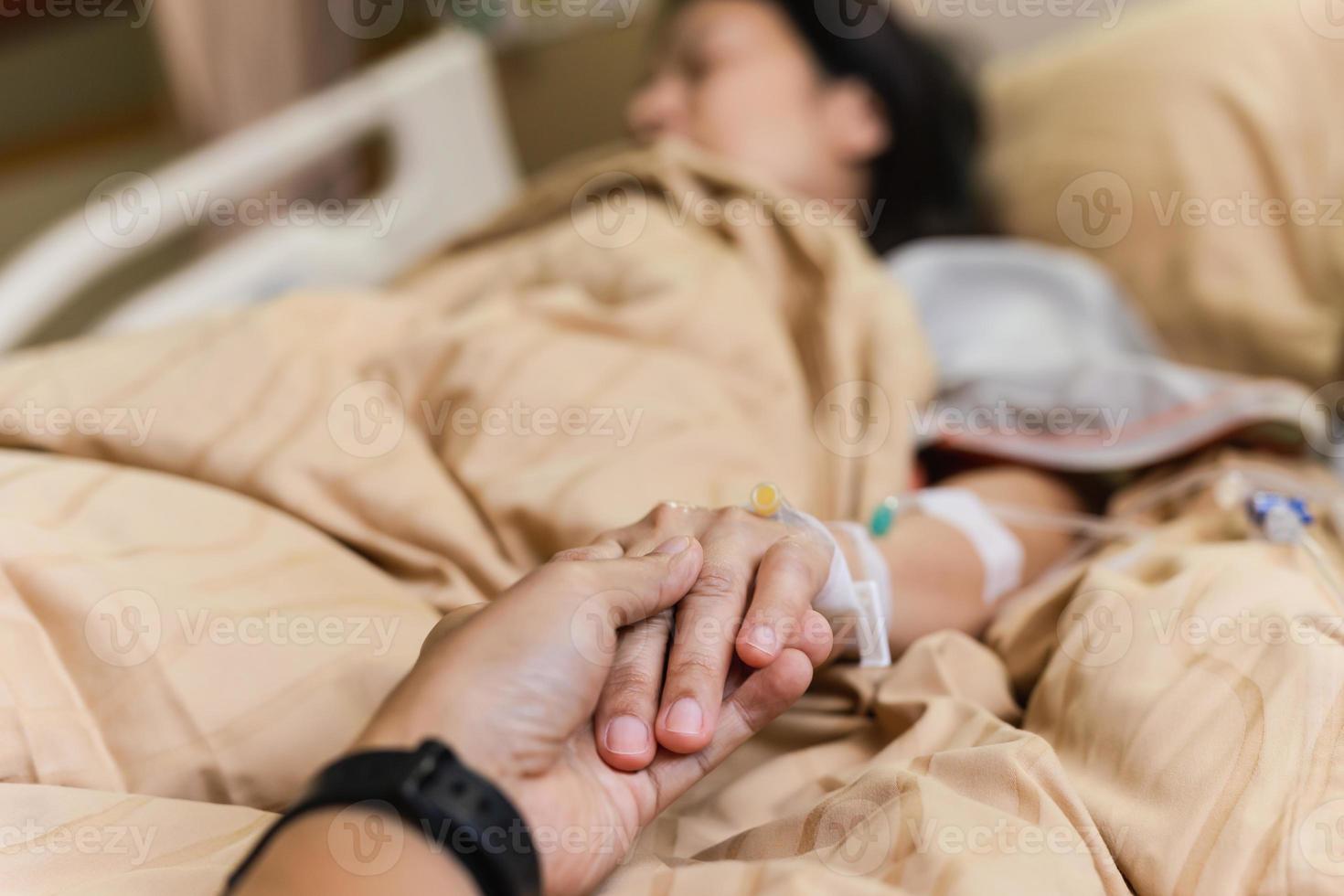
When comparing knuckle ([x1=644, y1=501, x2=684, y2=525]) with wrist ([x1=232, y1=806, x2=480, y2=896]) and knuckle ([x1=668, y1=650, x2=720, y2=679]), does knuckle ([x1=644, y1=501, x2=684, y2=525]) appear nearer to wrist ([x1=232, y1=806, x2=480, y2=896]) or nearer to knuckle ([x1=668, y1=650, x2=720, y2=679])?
knuckle ([x1=668, y1=650, x2=720, y2=679])

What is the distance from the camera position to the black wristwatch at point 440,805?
0.40 metres

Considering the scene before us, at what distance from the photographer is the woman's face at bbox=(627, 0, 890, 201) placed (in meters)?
1.36

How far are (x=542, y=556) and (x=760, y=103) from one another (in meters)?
0.85

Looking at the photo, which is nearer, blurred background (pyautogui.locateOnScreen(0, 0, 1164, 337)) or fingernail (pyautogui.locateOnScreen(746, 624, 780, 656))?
fingernail (pyautogui.locateOnScreen(746, 624, 780, 656))

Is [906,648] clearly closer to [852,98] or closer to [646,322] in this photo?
[646,322]

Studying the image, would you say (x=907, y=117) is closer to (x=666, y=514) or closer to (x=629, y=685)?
(x=666, y=514)

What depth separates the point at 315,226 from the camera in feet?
4.70

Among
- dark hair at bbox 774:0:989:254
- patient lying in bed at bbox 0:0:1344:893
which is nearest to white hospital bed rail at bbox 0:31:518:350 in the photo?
patient lying in bed at bbox 0:0:1344:893

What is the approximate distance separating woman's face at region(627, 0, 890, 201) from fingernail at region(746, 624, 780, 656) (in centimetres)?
91

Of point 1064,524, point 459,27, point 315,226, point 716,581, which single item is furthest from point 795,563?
point 459,27

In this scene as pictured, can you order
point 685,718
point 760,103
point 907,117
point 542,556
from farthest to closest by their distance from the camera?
point 907,117 < point 760,103 < point 542,556 < point 685,718

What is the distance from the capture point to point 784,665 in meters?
0.54

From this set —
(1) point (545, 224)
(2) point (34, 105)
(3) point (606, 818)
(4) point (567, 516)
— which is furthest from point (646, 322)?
(2) point (34, 105)

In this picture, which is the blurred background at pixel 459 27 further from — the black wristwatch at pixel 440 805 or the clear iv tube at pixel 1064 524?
the black wristwatch at pixel 440 805
